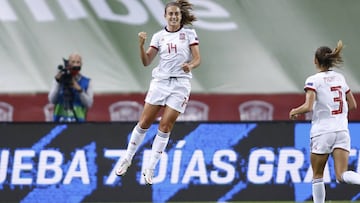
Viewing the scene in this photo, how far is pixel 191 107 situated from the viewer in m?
17.8

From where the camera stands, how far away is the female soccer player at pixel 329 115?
11141 mm

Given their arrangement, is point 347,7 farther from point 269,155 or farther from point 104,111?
point 269,155

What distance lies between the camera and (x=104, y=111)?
1773 cm

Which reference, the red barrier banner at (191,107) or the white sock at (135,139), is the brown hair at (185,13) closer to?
the white sock at (135,139)

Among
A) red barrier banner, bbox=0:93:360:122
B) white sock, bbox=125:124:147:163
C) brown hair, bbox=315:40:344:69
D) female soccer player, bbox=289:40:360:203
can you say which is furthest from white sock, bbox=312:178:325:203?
red barrier banner, bbox=0:93:360:122

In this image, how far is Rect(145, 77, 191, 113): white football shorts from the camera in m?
11.6

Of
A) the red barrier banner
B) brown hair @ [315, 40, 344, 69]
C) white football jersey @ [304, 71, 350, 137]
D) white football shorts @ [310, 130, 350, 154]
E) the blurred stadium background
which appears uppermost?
the blurred stadium background

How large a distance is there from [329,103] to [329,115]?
0.12 metres

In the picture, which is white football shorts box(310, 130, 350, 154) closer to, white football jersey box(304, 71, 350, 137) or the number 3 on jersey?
white football jersey box(304, 71, 350, 137)

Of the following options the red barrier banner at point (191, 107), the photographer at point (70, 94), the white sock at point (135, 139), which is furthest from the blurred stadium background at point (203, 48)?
the white sock at point (135, 139)

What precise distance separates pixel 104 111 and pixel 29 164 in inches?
175

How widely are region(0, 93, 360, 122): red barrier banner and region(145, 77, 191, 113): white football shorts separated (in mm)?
5934

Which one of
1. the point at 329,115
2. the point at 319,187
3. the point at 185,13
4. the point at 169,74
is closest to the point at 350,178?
the point at 319,187

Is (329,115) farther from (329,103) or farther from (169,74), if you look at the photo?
(169,74)
